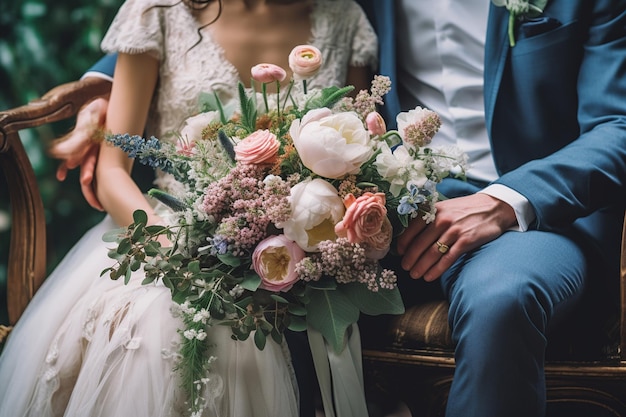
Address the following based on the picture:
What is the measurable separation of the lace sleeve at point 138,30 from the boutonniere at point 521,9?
2.68 ft

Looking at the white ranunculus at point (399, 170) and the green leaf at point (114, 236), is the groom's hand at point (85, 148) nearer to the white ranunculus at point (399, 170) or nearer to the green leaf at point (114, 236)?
the green leaf at point (114, 236)

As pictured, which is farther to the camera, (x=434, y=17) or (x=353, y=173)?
(x=434, y=17)

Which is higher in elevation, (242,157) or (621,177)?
(242,157)

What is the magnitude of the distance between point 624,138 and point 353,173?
64 cm

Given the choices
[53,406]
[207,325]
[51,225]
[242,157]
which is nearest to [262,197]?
[242,157]

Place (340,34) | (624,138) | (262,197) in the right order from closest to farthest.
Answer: (262,197), (624,138), (340,34)

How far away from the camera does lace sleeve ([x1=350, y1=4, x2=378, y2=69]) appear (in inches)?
74.7

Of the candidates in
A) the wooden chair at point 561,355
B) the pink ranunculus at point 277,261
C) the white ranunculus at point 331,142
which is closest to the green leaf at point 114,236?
the pink ranunculus at point 277,261

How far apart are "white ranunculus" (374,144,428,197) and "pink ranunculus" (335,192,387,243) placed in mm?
69


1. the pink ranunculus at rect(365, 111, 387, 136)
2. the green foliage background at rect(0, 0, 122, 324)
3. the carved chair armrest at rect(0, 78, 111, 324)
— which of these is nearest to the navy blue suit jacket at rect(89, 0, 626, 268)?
the pink ranunculus at rect(365, 111, 387, 136)

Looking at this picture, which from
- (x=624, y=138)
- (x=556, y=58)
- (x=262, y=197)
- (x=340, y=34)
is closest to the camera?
(x=262, y=197)

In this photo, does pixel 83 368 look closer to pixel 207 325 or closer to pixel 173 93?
pixel 207 325

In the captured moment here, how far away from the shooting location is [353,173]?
1.27 m

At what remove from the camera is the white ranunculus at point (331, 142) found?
121 centimetres
